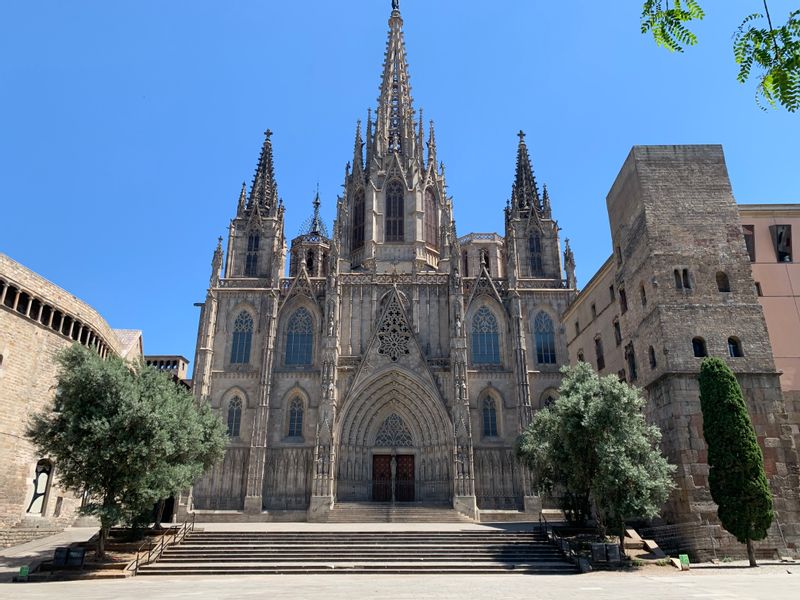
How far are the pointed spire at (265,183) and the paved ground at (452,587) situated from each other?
32330 millimetres

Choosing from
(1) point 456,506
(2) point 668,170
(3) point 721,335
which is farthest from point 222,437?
(2) point 668,170

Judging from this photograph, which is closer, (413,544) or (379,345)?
(413,544)

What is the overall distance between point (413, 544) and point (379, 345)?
17379 millimetres

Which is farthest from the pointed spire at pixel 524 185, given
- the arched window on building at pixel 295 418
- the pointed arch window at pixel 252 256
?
the arched window on building at pixel 295 418

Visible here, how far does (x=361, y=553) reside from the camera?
21.0 m

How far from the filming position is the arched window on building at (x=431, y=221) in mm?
46062

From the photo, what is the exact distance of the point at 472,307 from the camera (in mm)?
39969

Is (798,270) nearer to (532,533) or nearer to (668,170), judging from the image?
(668,170)

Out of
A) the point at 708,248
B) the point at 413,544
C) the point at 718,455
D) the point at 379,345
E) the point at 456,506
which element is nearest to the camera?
the point at 718,455

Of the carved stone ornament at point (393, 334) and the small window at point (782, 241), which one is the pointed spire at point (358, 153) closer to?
the carved stone ornament at point (393, 334)

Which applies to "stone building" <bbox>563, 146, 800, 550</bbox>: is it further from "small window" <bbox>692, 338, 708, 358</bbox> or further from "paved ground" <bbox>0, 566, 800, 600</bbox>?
"paved ground" <bbox>0, 566, 800, 600</bbox>

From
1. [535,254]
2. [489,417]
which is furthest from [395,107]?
[489,417]

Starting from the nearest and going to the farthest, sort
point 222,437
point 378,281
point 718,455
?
point 718,455 → point 222,437 → point 378,281

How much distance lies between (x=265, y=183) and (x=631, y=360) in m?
31.7
